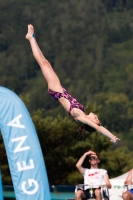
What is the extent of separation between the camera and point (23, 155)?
430 inches

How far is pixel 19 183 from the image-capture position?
10.9 metres

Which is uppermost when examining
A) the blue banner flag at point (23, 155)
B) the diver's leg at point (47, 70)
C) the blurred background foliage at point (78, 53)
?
the blurred background foliage at point (78, 53)

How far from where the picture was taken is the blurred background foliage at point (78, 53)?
12694 cm

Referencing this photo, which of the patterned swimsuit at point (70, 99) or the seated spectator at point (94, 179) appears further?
the seated spectator at point (94, 179)

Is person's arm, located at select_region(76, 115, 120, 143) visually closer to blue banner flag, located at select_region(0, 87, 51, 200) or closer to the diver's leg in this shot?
the diver's leg

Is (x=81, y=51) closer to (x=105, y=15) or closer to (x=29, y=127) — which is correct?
(x=105, y=15)

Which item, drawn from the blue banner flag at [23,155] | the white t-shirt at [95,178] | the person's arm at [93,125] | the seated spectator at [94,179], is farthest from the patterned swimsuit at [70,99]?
the white t-shirt at [95,178]

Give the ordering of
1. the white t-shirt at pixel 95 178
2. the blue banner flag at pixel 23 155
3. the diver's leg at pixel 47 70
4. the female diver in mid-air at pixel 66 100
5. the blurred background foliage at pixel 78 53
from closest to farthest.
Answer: the female diver in mid-air at pixel 66 100, the blue banner flag at pixel 23 155, the diver's leg at pixel 47 70, the white t-shirt at pixel 95 178, the blurred background foliage at pixel 78 53

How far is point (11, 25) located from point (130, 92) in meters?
46.1

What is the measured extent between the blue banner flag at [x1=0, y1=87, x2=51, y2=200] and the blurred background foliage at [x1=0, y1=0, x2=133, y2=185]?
3362 inches

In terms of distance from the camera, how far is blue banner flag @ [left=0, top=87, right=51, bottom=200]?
1082 centimetres

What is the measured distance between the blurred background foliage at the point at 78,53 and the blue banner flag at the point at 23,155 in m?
85.4

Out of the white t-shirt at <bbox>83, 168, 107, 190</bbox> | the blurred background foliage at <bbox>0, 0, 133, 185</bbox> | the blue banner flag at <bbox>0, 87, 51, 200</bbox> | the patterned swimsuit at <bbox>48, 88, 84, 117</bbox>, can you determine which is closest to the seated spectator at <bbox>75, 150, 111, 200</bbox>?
the white t-shirt at <bbox>83, 168, 107, 190</bbox>

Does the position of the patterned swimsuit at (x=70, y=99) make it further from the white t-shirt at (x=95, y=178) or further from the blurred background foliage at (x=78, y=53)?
the blurred background foliage at (x=78, y=53)
